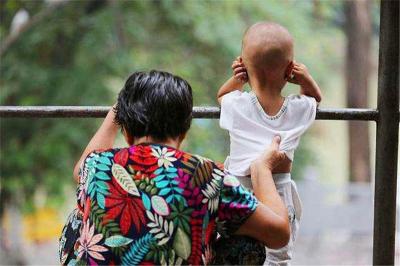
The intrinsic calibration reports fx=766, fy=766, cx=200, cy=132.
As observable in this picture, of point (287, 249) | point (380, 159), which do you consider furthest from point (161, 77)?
point (380, 159)

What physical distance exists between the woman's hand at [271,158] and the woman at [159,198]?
99 millimetres

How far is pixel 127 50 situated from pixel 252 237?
6.74m

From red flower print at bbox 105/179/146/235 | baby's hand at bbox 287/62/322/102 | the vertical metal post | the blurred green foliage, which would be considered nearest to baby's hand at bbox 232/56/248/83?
baby's hand at bbox 287/62/322/102

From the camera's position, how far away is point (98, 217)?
1540 mm

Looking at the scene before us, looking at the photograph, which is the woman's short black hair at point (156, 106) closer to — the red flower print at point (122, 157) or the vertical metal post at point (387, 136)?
the red flower print at point (122, 157)

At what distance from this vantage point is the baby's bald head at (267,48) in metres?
1.79

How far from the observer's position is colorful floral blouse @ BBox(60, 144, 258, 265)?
1.52 metres

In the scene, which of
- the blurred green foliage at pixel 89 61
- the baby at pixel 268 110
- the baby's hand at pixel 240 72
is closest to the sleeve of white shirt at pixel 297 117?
the baby at pixel 268 110

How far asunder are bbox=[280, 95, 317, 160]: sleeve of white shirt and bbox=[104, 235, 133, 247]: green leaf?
481mm

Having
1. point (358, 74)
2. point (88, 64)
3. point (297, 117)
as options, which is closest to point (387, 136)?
point (297, 117)

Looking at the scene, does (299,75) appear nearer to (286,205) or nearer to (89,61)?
(286,205)

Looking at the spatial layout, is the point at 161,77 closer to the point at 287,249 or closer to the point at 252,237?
the point at 252,237

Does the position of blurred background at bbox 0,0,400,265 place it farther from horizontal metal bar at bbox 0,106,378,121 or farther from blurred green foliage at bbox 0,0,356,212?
horizontal metal bar at bbox 0,106,378,121

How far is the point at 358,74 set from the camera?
1043 cm
